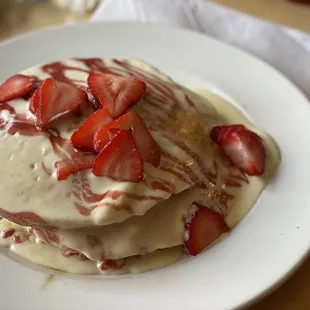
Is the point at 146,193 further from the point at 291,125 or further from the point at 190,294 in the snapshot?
the point at 291,125

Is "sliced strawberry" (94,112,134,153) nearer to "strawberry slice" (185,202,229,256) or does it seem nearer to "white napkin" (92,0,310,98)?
"strawberry slice" (185,202,229,256)

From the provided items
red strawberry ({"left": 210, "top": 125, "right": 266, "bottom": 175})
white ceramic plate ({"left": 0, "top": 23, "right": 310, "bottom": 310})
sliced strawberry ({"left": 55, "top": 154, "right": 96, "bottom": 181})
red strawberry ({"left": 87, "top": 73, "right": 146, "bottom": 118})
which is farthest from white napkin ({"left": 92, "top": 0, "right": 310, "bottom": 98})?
sliced strawberry ({"left": 55, "top": 154, "right": 96, "bottom": 181})

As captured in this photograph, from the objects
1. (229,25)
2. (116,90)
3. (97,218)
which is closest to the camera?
(97,218)

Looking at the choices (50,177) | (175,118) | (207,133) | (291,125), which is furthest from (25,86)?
(291,125)

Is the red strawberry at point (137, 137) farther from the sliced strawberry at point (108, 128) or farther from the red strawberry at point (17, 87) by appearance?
the red strawberry at point (17, 87)

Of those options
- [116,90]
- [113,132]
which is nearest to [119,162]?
[113,132]

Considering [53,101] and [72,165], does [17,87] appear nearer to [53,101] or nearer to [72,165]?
[53,101]
